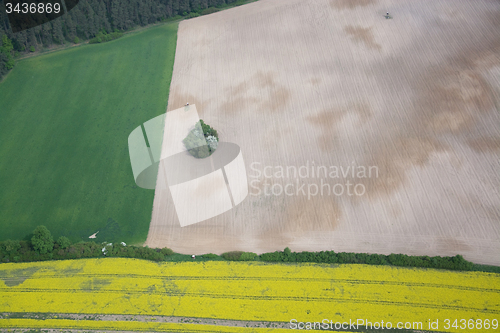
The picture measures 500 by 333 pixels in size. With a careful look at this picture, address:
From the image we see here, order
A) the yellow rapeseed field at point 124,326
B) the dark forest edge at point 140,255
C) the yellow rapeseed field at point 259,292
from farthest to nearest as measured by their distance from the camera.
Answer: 1. the dark forest edge at point 140,255
2. the yellow rapeseed field at point 259,292
3. the yellow rapeseed field at point 124,326

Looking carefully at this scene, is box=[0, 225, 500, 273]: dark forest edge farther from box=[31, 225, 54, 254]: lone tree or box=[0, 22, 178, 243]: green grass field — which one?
box=[0, 22, 178, 243]: green grass field

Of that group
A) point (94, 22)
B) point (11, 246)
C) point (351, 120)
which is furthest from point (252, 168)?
point (94, 22)

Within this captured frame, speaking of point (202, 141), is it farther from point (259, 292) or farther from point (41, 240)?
point (41, 240)

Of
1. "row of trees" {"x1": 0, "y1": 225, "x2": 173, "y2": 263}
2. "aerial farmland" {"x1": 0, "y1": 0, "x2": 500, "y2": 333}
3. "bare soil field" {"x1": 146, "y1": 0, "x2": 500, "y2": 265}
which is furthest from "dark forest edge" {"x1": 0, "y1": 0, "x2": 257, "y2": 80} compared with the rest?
"row of trees" {"x1": 0, "y1": 225, "x2": 173, "y2": 263}

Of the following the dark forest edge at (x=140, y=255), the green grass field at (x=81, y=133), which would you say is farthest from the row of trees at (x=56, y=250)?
the green grass field at (x=81, y=133)

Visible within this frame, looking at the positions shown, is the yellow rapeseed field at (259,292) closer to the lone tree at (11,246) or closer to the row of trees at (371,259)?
the row of trees at (371,259)

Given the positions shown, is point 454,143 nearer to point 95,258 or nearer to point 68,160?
point 95,258

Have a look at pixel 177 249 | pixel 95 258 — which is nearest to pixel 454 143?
pixel 177 249
